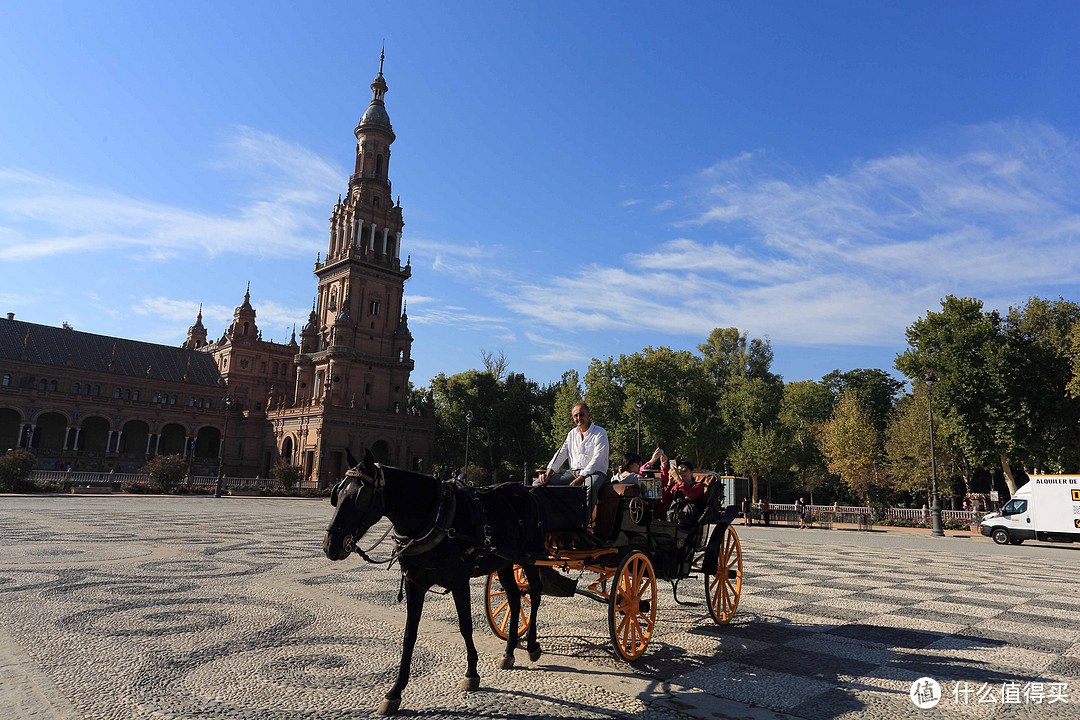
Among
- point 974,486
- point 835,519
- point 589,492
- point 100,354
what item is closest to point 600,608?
point 589,492

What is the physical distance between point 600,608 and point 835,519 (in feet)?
121

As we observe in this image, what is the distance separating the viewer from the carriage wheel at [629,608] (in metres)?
5.85

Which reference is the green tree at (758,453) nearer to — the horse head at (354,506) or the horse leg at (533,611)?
the horse leg at (533,611)

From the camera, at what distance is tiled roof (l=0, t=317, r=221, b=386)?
219ft

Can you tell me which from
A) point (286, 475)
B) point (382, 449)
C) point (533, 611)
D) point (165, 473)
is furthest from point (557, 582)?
point (382, 449)

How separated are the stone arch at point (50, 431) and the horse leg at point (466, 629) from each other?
250 ft

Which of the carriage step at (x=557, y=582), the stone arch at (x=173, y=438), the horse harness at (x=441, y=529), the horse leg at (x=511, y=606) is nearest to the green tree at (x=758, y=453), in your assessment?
the carriage step at (x=557, y=582)

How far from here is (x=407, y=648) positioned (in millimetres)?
4941

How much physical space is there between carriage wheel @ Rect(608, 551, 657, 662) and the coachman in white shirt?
78 centimetres

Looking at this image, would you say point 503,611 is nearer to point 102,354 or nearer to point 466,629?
point 466,629

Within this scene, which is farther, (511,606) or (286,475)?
(286,475)

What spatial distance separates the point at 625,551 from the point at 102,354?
8338cm

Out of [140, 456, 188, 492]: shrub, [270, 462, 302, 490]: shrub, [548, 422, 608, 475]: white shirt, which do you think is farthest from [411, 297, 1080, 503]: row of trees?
[140, 456, 188, 492]: shrub

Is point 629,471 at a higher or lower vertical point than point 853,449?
lower
